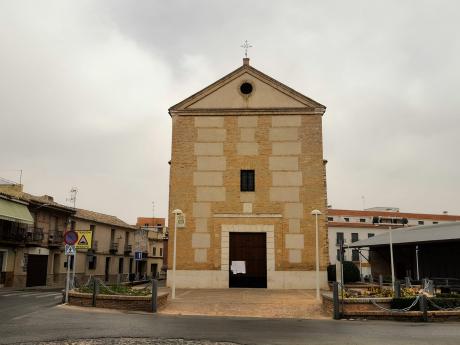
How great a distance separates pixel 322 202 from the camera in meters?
24.5

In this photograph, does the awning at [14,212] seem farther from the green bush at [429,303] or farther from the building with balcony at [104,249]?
the green bush at [429,303]

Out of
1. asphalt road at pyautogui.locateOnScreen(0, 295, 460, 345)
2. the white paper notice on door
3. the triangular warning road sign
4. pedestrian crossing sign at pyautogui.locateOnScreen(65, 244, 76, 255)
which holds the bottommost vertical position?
asphalt road at pyautogui.locateOnScreen(0, 295, 460, 345)

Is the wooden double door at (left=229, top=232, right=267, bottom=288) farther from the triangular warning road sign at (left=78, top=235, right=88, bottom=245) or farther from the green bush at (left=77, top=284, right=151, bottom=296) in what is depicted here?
the triangular warning road sign at (left=78, top=235, right=88, bottom=245)

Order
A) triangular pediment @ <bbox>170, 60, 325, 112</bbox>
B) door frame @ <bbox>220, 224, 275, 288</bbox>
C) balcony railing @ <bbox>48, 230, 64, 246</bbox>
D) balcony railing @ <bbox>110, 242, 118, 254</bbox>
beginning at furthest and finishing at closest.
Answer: balcony railing @ <bbox>110, 242, 118, 254</bbox> → balcony railing @ <bbox>48, 230, 64, 246</bbox> → triangular pediment @ <bbox>170, 60, 325, 112</bbox> → door frame @ <bbox>220, 224, 275, 288</bbox>

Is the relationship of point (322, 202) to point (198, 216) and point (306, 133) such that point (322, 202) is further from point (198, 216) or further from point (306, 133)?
point (198, 216)

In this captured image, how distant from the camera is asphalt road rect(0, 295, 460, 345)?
419 inches

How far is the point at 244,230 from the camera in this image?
24.4m

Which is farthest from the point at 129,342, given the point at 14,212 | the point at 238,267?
the point at 14,212

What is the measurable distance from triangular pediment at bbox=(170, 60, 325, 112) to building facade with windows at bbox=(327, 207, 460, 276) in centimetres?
5062

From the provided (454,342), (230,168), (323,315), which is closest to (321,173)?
(230,168)

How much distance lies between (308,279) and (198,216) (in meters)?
6.51

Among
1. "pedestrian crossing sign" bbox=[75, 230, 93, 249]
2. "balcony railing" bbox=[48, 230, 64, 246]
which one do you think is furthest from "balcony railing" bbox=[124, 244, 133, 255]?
"pedestrian crossing sign" bbox=[75, 230, 93, 249]

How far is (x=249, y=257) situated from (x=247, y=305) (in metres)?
7.32

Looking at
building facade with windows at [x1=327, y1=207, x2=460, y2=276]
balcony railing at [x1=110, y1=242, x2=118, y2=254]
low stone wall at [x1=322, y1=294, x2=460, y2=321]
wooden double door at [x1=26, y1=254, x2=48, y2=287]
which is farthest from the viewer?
building facade with windows at [x1=327, y1=207, x2=460, y2=276]
